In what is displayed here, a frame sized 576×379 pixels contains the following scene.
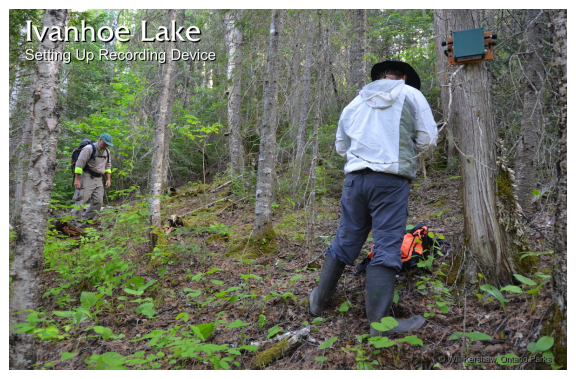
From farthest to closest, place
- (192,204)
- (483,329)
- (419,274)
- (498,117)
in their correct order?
(192,204) → (498,117) → (419,274) → (483,329)

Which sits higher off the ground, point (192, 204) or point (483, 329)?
point (192, 204)

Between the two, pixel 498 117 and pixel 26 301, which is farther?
pixel 498 117

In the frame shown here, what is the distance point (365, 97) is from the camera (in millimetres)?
3365

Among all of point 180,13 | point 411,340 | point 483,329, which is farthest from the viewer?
point 180,13

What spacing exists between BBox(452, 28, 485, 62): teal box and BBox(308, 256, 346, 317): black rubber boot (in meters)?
2.21

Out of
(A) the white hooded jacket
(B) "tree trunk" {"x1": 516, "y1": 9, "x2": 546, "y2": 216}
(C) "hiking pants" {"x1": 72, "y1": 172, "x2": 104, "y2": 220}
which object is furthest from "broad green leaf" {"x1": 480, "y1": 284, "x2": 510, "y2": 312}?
(C) "hiking pants" {"x1": 72, "y1": 172, "x2": 104, "y2": 220}

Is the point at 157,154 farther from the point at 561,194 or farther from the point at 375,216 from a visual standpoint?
the point at 561,194

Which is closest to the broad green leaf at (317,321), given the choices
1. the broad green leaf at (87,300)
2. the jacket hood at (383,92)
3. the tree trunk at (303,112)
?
the jacket hood at (383,92)

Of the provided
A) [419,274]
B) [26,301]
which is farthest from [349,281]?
[26,301]

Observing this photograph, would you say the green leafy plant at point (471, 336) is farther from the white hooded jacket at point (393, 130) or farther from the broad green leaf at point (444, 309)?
the white hooded jacket at point (393, 130)

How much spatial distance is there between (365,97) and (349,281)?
6.44 ft

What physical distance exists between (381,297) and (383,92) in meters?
1.82
